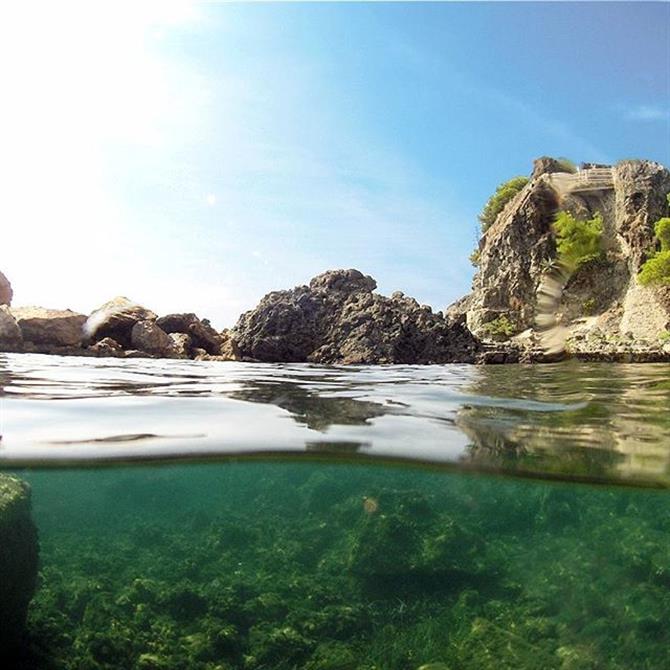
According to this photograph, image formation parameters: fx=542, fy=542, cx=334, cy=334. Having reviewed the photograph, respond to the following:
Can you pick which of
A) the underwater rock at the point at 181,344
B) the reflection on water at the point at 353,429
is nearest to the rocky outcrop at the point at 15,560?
the reflection on water at the point at 353,429

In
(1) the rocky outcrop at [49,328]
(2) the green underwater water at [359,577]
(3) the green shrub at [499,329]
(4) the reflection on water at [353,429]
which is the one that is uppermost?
(3) the green shrub at [499,329]

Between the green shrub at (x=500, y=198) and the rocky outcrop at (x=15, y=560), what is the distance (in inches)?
2033

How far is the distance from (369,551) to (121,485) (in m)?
4.64

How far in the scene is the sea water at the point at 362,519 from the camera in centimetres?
689

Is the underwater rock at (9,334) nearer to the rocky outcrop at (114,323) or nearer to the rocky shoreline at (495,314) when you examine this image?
the rocky shoreline at (495,314)

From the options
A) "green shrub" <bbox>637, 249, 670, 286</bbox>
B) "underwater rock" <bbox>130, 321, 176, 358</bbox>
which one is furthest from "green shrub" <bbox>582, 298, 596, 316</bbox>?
"underwater rock" <bbox>130, 321, 176, 358</bbox>

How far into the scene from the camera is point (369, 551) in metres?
9.56

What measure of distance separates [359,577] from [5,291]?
26342 mm

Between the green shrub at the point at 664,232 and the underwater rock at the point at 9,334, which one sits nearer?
the underwater rock at the point at 9,334

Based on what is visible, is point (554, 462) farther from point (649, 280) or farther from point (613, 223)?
point (613, 223)

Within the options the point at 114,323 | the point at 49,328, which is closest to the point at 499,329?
the point at 114,323

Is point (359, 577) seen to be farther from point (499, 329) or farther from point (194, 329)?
point (499, 329)

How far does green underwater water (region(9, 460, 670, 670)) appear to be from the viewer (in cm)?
750

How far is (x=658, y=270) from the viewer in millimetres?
32844
